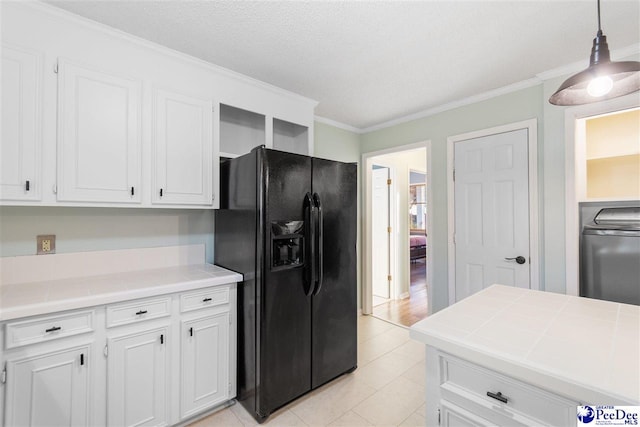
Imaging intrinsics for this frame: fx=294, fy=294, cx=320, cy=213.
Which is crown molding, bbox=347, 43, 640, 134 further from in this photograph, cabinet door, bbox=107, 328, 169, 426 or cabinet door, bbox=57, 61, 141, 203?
cabinet door, bbox=107, 328, 169, 426

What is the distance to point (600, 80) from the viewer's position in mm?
1216

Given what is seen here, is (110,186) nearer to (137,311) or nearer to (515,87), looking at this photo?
(137,311)

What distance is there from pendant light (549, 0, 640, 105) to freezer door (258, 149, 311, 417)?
56.7 inches

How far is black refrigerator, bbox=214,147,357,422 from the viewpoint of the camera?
1868 mm

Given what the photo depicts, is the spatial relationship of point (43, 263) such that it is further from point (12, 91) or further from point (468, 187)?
point (468, 187)

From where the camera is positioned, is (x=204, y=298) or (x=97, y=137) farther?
(x=204, y=298)

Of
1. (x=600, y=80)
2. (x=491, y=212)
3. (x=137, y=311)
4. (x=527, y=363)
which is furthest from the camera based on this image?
(x=491, y=212)

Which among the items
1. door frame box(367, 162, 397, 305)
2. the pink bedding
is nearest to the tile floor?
door frame box(367, 162, 397, 305)

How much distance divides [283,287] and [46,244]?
60.1 inches

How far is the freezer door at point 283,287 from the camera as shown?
73.1 inches

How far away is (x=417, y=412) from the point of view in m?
2.00

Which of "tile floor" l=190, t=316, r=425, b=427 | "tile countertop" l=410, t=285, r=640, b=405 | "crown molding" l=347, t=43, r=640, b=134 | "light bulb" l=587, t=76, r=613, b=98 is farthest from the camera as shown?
"crown molding" l=347, t=43, r=640, b=134

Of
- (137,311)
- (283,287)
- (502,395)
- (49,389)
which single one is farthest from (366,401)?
(49,389)

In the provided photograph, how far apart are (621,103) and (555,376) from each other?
7.36 feet
